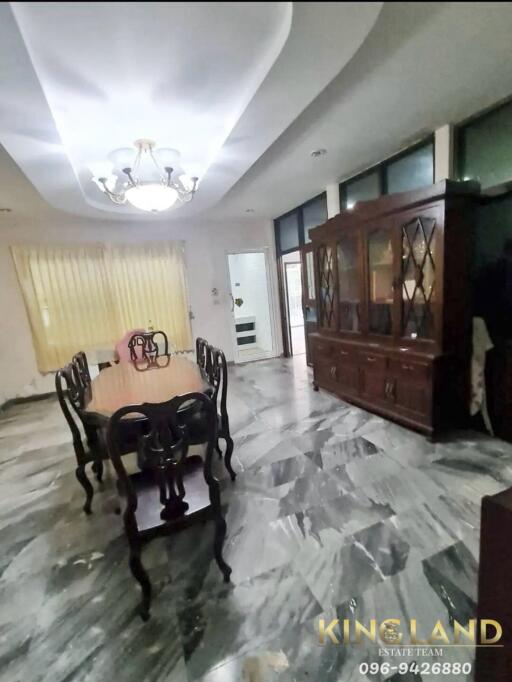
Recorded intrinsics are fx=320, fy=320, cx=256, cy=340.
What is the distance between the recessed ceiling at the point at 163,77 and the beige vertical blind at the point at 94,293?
1.52m

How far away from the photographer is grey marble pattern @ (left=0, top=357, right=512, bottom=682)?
1223mm

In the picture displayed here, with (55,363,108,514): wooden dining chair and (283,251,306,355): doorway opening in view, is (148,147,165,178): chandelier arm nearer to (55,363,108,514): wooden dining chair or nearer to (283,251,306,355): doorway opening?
(55,363,108,514): wooden dining chair

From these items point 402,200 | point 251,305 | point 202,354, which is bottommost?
point 202,354

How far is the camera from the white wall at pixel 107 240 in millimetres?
4082

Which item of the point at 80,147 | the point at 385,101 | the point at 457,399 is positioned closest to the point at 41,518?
the point at 80,147

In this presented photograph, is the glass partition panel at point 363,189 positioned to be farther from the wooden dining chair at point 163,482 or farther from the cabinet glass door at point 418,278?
the wooden dining chair at point 163,482

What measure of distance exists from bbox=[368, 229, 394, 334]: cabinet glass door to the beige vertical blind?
8.68 feet

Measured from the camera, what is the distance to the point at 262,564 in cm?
157

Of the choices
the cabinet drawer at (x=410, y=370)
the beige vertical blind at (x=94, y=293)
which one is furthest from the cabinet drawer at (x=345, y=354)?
the beige vertical blind at (x=94, y=293)

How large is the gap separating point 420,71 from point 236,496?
9.02 ft

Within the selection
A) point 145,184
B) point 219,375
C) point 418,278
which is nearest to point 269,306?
point 418,278

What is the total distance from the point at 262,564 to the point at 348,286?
2.54 meters

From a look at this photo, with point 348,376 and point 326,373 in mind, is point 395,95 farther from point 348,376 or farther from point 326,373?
point 326,373

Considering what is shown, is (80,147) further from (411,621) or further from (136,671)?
(411,621)
